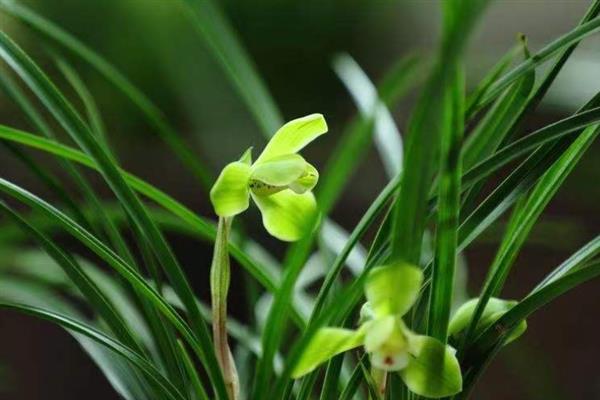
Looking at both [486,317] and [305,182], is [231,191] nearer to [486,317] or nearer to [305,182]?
[305,182]

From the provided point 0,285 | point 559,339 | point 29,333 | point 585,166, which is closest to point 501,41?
point 585,166

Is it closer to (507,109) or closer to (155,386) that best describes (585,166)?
(507,109)

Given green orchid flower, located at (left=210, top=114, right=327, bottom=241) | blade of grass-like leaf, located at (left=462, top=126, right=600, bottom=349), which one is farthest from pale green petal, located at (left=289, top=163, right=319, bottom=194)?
blade of grass-like leaf, located at (left=462, top=126, right=600, bottom=349)

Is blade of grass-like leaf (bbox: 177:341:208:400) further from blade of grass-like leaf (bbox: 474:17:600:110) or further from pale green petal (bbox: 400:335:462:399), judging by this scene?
blade of grass-like leaf (bbox: 474:17:600:110)

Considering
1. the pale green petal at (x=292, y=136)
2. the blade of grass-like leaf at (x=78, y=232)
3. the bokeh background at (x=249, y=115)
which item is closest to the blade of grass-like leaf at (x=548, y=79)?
the pale green petal at (x=292, y=136)

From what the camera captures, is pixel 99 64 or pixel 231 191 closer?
pixel 231 191

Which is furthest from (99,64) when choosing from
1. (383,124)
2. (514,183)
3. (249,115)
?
(249,115)
